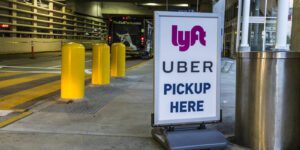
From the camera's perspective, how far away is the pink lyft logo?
5.09m

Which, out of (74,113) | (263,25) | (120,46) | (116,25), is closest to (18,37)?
(116,25)

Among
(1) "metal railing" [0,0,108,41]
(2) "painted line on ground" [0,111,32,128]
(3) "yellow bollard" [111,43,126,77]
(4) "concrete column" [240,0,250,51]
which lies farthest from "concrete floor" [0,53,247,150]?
(1) "metal railing" [0,0,108,41]

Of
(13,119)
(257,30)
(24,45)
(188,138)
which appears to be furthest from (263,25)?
(188,138)

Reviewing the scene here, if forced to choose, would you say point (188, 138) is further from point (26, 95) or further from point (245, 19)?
point (245, 19)

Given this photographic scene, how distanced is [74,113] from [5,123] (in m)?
1.24

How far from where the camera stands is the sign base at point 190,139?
4969 millimetres

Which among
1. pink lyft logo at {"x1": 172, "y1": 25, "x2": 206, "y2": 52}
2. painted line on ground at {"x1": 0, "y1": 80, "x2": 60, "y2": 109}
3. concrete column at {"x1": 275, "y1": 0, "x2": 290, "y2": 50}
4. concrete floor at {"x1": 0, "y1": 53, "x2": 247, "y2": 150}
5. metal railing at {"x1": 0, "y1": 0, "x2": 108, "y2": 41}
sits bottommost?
concrete floor at {"x1": 0, "y1": 53, "x2": 247, "y2": 150}

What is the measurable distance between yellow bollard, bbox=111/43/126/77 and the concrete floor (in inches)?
145

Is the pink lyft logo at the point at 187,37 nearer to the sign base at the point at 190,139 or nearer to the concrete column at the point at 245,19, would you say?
the sign base at the point at 190,139

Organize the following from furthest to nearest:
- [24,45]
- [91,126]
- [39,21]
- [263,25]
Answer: [39,21] → [24,45] → [263,25] → [91,126]

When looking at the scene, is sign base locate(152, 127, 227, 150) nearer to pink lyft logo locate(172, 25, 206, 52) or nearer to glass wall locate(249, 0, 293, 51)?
pink lyft logo locate(172, 25, 206, 52)

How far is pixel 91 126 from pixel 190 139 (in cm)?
170

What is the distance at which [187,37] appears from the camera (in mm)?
5133

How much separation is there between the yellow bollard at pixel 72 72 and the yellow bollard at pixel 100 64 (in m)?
2.11
